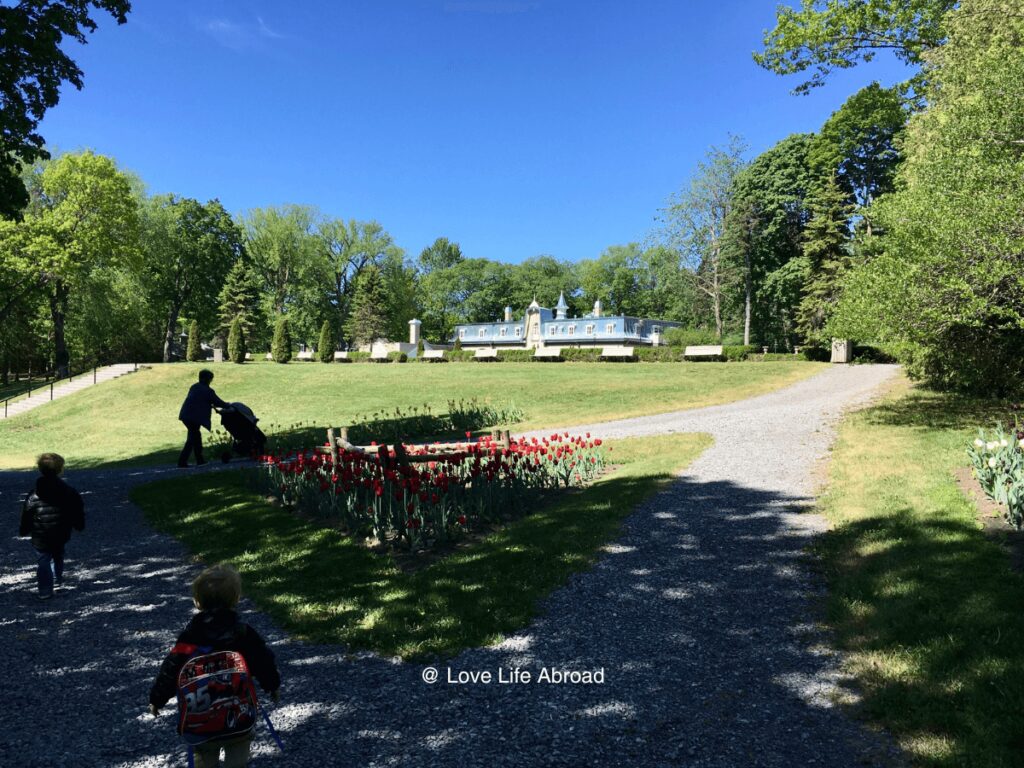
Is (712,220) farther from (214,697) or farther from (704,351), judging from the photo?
(214,697)

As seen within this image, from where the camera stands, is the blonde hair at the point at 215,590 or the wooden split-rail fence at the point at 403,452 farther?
the wooden split-rail fence at the point at 403,452

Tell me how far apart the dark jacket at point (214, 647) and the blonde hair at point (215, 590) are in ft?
0.12

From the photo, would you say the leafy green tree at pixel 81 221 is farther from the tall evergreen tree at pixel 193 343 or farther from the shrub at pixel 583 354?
the shrub at pixel 583 354

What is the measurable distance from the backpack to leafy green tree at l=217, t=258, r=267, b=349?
178 ft

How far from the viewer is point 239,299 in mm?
52312

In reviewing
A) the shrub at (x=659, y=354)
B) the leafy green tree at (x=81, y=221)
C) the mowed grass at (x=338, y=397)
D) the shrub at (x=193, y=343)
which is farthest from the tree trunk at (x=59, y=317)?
the shrub at (x=659, y=354)

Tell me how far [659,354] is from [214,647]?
3982cm

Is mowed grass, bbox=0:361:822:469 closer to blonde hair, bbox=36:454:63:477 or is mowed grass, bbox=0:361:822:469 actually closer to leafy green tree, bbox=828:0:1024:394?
leafy green tree, bbox=828:0:1024:394

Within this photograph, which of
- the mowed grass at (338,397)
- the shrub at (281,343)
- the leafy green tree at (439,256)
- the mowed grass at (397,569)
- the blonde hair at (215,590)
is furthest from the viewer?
the leafy green tree at (439,256)

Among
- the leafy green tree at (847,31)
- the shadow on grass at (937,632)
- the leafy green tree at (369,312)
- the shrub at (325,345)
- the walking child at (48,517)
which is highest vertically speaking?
the leafy green tree at (847,31)

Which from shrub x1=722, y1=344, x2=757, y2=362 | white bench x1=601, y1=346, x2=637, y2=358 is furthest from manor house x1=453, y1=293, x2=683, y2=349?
shrub x1=722, y1=344, x2=757, y2=362

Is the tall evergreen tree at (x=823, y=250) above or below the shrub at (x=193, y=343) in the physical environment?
above

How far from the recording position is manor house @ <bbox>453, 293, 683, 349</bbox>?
182 feet

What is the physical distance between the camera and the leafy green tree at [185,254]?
48875 mm
